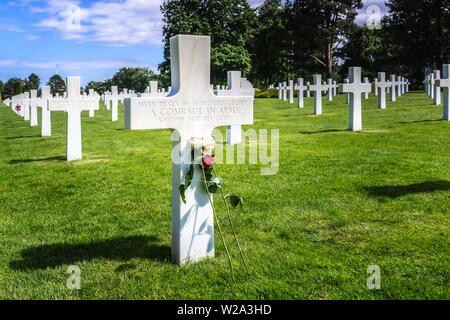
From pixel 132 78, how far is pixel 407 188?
8967 cm

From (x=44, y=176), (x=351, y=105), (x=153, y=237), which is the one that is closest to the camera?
(x=153, y=237)

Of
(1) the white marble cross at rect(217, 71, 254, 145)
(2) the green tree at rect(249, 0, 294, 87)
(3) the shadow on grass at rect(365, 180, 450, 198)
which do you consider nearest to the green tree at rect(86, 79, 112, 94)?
(2) the green tree at rect(249, 0, 294, 87)

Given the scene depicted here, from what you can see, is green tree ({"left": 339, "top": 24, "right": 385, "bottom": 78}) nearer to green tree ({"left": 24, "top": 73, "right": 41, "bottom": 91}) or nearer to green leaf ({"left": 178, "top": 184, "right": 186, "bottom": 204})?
green leaf ({"left": 178, "top": 184, "right": 186, "bottom": 204})

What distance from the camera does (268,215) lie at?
14.9 feet

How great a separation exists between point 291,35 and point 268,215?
41.2 meters

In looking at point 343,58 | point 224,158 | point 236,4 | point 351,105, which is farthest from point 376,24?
point 224,158

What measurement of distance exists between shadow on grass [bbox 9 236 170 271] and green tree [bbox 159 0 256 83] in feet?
115

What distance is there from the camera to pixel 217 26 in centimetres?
4047

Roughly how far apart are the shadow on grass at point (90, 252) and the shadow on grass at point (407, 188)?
2.83 metres

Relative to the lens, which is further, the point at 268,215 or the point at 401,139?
the point at 401,139

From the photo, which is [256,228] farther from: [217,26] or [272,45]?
[272,45]

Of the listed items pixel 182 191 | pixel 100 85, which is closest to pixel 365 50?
pixel 182 191

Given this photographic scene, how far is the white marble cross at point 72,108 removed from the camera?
27.8 feet

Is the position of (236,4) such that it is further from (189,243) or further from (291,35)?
(189,243)
